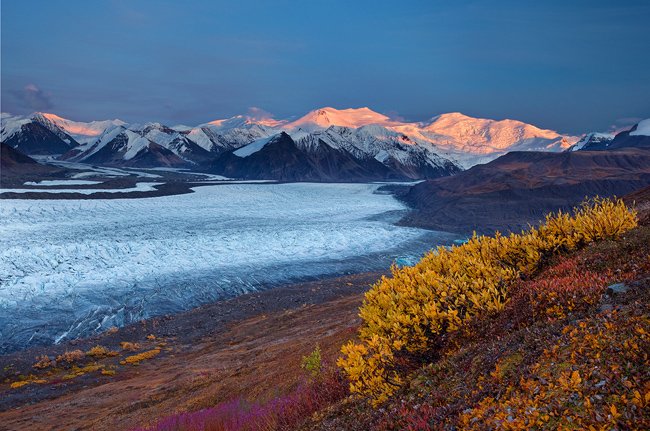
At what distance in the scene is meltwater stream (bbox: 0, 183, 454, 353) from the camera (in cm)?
3192

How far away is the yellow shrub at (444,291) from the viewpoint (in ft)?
18.5

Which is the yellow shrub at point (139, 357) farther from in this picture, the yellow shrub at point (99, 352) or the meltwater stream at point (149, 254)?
the meltwater stream at point (149, 254)

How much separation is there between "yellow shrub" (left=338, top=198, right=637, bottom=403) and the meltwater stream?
27.1 metres

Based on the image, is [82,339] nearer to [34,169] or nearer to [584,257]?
[584,257]

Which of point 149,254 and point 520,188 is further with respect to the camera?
point 520,188

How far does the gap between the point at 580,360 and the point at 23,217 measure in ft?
230

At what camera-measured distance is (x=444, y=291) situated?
6.07m

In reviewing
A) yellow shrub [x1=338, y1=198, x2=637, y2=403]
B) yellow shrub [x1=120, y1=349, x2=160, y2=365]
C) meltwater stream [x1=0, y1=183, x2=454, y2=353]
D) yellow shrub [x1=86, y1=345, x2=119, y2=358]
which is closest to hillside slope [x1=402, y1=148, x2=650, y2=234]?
meltwater stream [x1=0, y1=183, x2=454, y2=353]

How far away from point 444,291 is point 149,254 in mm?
44743

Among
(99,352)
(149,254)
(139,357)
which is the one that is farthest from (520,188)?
(99,352)

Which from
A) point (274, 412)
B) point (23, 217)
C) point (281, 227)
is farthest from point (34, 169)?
point (274, 412)

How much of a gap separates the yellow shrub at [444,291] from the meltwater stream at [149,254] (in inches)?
1068

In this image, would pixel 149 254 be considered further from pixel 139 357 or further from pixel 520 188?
pixel 520 188

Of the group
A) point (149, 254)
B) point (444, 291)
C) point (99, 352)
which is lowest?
point (99, 352)
